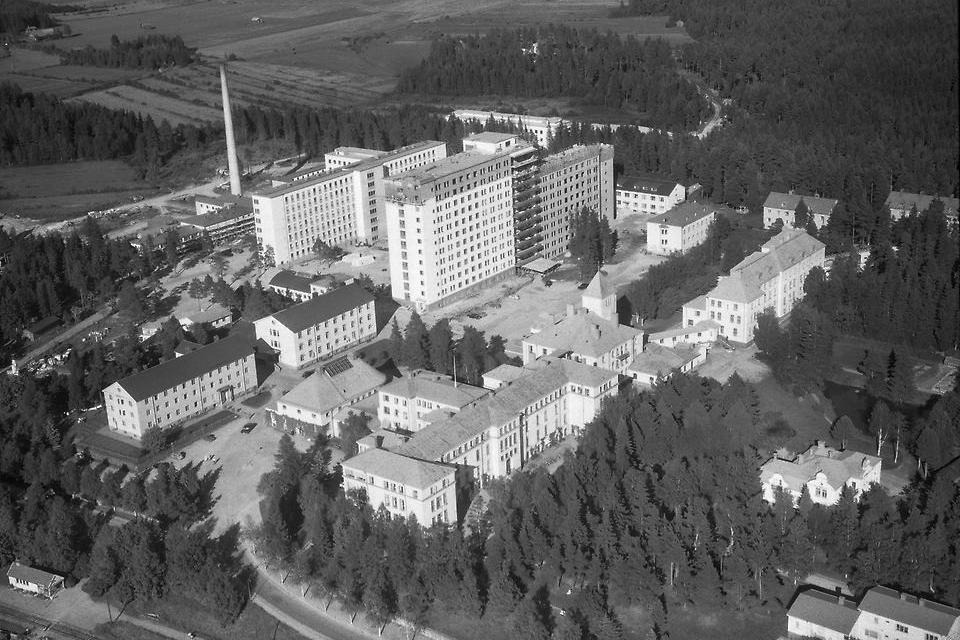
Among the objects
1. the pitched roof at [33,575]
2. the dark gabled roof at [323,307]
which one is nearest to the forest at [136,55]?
the dark gabled roof at [323,307]

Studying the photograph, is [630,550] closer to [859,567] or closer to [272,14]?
[859,567]

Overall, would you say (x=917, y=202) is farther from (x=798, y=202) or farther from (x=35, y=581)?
(x=35, y=581)

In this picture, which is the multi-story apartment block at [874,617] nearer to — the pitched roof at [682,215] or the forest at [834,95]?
the pitched roof at [682,215]

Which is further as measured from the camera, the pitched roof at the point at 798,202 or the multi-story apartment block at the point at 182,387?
the pitched roof at the point at 798,202

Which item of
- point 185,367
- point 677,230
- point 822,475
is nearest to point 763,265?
point 677,230

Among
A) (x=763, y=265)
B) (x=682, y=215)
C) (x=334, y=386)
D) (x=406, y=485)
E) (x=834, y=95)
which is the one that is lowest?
(x=334, y=386)
